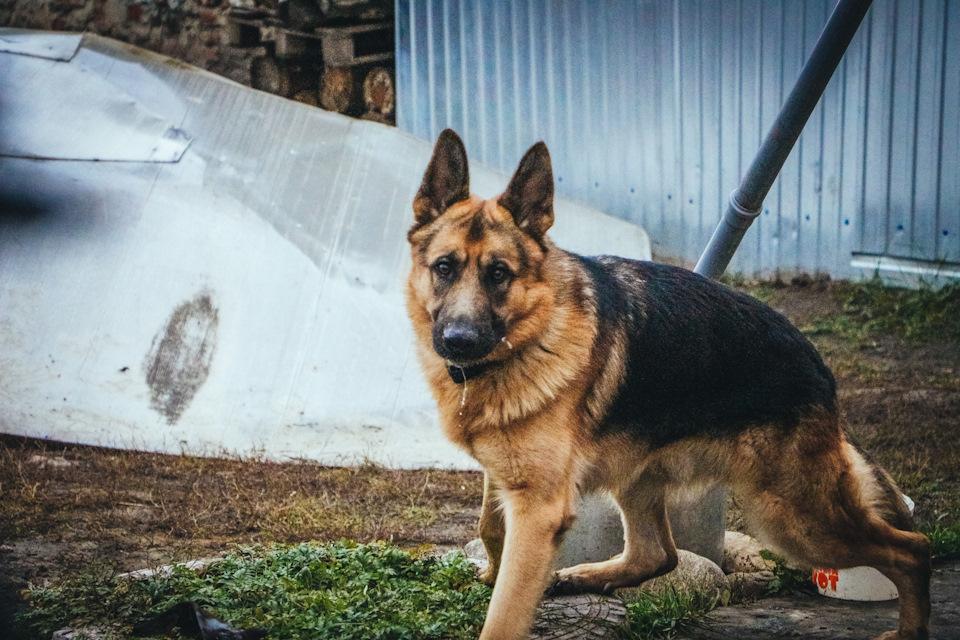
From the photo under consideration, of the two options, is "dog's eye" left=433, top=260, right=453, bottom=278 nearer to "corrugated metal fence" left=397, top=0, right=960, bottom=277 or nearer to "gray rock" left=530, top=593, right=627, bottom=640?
"gray rock" left=530, top=593, right=627, bottom=640

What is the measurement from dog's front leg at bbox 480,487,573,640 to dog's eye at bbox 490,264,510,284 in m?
0.77

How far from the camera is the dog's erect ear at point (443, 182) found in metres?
3.34

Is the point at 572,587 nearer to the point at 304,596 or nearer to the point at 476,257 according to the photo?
the point at 304,596

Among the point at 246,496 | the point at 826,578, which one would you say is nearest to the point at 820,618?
the point at 826,578

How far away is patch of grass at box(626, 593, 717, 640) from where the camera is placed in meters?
3.34

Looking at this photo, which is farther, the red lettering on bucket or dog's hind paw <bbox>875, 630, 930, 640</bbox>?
the red lettering on bucket

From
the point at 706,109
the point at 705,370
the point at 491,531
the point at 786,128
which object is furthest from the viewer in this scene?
the point at 706,109

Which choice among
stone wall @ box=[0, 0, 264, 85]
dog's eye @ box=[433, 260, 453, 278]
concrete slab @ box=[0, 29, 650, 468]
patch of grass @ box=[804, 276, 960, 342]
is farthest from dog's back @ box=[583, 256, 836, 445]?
stone wall @ box=[0, 0, 264, 85]

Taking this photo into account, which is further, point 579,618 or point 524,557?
point 579,618

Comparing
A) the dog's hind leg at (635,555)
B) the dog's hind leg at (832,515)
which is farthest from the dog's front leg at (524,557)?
the dog's hind leg at (832,515)

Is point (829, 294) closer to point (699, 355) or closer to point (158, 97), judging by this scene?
point (699, 355)

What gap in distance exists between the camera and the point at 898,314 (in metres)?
7.25

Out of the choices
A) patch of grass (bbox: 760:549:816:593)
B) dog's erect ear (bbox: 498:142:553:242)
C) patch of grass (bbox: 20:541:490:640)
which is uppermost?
dog's erect ear (bbox: 498:142:553:242)

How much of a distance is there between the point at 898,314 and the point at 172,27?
24.2ft
